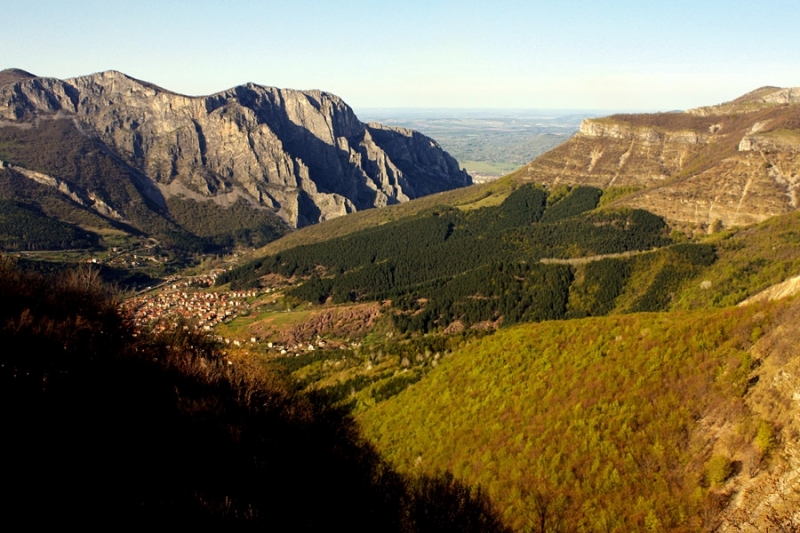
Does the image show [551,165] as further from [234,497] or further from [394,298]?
[234,497]

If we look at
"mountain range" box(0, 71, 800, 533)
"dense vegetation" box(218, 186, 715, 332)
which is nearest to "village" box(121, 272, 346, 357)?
"mountain range" box(0, 71, 800, 533)

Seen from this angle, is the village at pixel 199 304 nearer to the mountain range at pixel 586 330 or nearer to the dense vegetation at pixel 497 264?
the mountain range at pixel 586 330

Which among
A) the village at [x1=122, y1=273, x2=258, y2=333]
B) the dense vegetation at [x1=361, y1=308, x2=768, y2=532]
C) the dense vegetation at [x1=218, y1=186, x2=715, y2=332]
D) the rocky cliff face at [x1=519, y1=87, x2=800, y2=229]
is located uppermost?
the rocky cliff face at [x1=519, y1=87, x2=800, y2=229]

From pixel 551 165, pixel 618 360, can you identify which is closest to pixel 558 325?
pixel 618 360

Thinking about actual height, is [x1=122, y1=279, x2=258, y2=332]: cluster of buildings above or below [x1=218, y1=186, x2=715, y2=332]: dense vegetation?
below

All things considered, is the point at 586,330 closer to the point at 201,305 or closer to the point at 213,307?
the point at 213,307

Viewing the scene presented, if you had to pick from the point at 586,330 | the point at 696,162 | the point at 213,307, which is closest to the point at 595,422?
the point at 586,330

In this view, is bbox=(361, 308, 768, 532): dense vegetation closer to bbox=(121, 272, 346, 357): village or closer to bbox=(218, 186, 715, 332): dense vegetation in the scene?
bbox=(218, 186, 715, 332): dense vegetation
